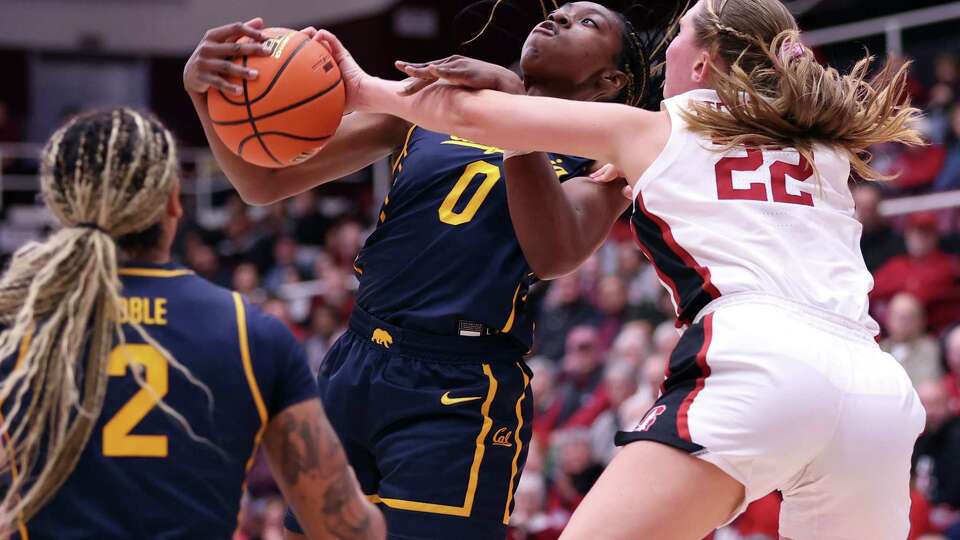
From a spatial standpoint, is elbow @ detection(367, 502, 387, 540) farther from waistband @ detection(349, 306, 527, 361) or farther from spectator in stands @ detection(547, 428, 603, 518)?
spectator in stands @ detection(547, 428, 603, 518)

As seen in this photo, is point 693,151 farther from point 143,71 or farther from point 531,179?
point 143,71

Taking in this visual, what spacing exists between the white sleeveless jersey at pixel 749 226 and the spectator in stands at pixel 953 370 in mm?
4265

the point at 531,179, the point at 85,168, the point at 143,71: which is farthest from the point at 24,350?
the point at 143,71

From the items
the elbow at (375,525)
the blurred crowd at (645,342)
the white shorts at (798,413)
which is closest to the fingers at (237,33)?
the elbow at (375,525)

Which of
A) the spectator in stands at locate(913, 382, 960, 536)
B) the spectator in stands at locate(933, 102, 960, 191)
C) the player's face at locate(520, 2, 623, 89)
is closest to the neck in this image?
the player's face at locate(520, 2, 623, 89)

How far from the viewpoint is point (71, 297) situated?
257 cm

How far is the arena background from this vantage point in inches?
287

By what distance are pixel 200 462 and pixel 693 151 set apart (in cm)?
127

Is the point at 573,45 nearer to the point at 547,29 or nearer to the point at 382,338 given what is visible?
the point at 547,29

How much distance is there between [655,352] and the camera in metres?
8.58

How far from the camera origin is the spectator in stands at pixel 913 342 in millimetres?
7258

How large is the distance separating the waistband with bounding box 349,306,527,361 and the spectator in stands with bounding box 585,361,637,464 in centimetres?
454

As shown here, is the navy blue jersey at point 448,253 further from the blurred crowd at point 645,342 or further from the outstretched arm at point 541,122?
the blurred crowd at point 645,342

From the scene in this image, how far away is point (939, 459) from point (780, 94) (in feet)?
14.2
